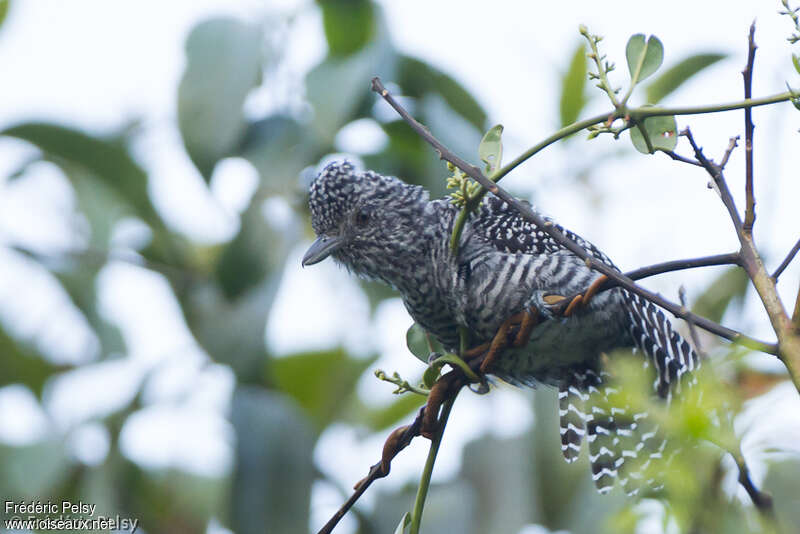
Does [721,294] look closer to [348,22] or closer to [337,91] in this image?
[337,91]

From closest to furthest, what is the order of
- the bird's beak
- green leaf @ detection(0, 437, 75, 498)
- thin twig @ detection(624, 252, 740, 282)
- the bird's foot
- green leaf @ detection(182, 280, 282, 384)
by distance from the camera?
thin twig @ detection(624, 252, 740, 282) → the bird's foot → the bird's beak → green leaf @ detection(182, 280, 282, 384) → green leaf @ detection(0, 437, 75, 498)

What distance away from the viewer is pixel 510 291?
2.38 meters

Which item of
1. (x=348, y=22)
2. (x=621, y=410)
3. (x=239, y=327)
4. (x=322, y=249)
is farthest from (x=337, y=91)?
(x=621, y=410)

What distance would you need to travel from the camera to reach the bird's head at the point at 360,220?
2.67 metres

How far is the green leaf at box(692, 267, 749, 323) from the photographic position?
131 inches

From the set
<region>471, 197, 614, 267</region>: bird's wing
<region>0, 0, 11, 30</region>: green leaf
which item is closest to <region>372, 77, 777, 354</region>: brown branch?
<region>471, 197, 614, 267</region>: bird's wing

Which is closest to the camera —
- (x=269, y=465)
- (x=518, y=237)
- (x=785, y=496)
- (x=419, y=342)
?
(x=785, y=496)

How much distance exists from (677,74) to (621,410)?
1.96 meters

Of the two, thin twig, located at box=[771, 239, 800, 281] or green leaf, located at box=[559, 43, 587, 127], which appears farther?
green leaf, located at box=[559, 43, 587, 127]

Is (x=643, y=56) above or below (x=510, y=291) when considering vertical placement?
above

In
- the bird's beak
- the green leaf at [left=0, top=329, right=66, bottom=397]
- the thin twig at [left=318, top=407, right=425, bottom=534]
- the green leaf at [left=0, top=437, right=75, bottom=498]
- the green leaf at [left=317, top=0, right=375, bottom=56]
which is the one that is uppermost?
the green leaf at [left=317, top=0, right=375, bottom=56]

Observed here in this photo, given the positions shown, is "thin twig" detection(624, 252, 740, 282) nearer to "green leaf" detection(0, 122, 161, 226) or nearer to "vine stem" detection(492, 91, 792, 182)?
"vine stem" detection(492, 91, 792, 182)

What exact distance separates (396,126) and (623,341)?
1.83 m

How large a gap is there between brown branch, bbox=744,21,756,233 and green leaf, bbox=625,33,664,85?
0.13 meters
